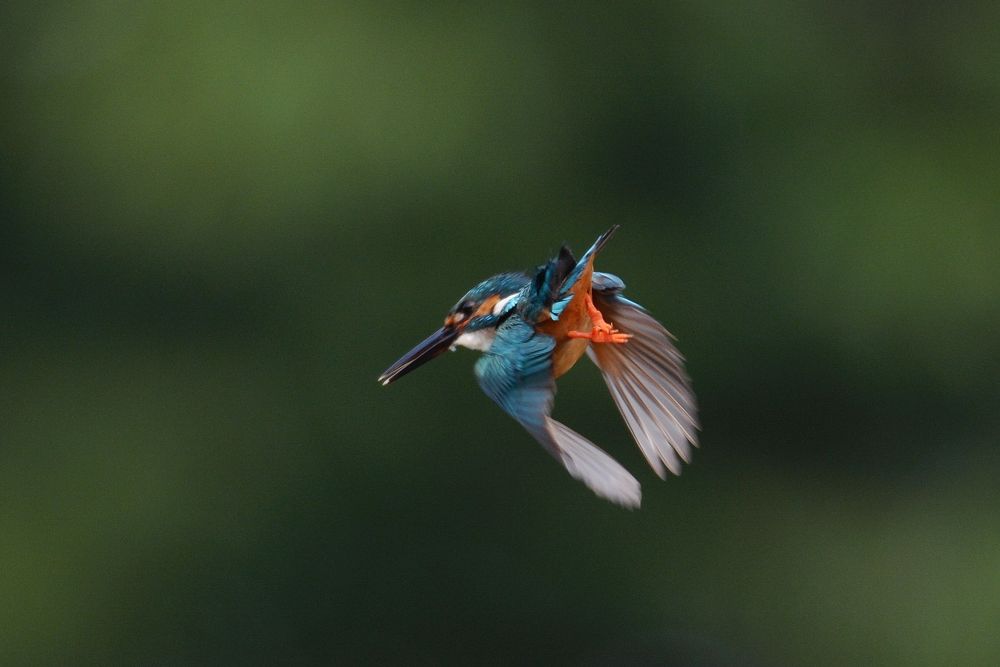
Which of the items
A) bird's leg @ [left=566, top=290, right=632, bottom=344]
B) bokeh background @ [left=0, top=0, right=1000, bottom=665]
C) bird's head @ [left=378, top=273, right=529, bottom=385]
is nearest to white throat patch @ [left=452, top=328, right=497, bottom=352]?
bird's head @ [left=378, top=273, right=529, bottom=385]

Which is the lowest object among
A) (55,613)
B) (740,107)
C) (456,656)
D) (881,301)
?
(456,656)

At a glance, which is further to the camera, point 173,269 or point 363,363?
point 173,269

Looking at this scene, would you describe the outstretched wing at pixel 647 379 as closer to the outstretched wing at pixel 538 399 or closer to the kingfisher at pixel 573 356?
the kingfisher at pixel 573 356

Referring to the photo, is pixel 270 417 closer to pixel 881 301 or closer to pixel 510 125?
pixel 510 125

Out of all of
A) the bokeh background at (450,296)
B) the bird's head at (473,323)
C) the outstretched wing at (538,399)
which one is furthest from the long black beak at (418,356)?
the bokeh background at (450,296)

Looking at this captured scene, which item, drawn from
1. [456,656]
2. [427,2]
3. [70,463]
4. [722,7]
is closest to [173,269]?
[70,463]

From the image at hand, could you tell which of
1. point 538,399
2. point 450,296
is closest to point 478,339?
point 538,399

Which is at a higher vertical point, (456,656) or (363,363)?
(363,363)

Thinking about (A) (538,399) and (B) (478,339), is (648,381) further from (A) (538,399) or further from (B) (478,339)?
(A) (538,399)
